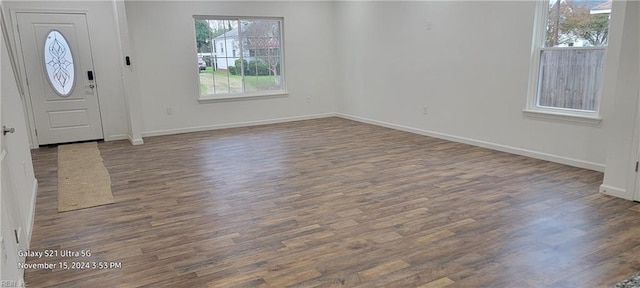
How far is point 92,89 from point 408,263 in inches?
228

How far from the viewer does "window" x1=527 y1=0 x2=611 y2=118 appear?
4320 mm

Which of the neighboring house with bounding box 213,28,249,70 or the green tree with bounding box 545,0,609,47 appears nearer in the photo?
the green tree with bounding box 545,0,609,47

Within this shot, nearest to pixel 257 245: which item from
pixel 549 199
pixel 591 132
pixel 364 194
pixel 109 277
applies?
Answer: pixel 109 277

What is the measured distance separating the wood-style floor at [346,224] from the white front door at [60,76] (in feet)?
4.11

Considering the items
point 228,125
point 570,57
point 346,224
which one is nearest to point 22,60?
point 228,125

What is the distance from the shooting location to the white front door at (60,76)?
5.95 m

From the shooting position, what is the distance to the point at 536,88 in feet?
16.2

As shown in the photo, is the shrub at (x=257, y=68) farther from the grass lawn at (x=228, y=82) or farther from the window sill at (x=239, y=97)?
the window sill at (x=239, y=97)

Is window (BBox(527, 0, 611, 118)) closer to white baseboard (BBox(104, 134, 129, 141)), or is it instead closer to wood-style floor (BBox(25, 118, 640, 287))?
wood-style floor (BBox(25, 118, 640, 287))

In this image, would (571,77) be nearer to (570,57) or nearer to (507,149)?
(570,57)

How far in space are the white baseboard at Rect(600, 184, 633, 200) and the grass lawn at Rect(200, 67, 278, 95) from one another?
18.9ft

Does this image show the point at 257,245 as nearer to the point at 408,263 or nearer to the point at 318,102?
the point at 408,263

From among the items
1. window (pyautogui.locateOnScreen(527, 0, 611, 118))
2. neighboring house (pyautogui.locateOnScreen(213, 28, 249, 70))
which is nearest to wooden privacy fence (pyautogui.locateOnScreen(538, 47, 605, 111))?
window (pyautogui.locateOnScreen(527, 0, 611, 118))

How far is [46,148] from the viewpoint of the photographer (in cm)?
609
